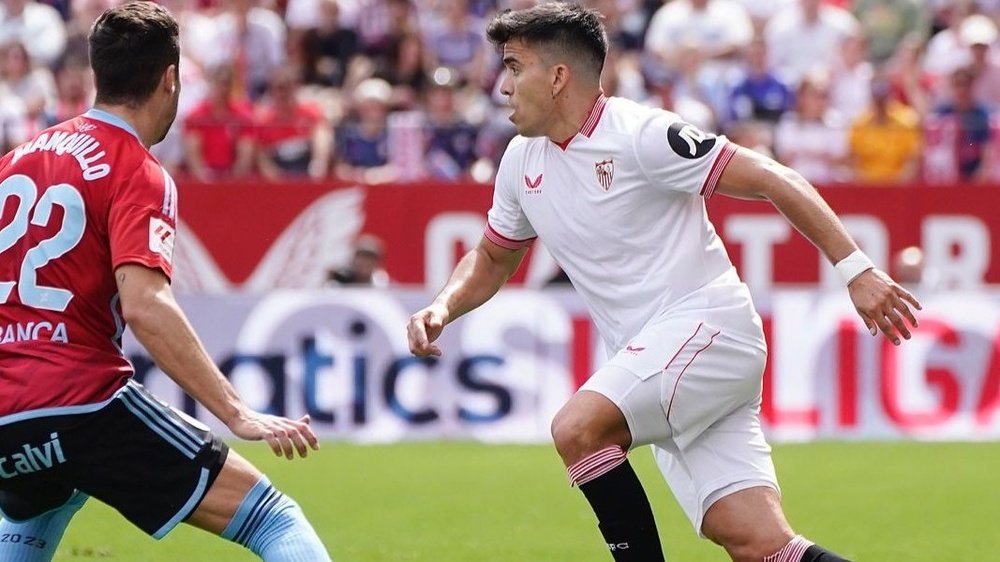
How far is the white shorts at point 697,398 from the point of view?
6.10 m

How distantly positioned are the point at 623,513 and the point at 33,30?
14166 millimetres

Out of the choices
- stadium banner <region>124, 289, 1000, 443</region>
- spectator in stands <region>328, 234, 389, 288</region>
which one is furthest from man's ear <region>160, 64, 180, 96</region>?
spectator in stands <region>328, 234, 389, 288</region>

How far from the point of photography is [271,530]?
5.49 m

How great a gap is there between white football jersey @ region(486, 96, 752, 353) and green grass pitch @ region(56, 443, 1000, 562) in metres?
2.60

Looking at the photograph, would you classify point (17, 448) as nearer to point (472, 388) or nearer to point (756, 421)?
point (756, 421)

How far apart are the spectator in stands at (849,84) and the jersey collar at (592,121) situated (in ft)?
38.7

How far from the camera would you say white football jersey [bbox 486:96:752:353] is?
20.2 ft

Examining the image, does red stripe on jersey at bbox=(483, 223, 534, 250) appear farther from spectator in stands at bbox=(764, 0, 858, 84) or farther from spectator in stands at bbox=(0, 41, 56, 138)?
spectator in stands at bbox=(764, 0, 858, 84)

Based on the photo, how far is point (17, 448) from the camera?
5.40 meters

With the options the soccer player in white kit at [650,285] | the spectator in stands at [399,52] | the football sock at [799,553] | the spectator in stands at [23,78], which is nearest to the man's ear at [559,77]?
the soccer player in white kit at [650,285]

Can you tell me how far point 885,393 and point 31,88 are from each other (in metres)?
8.92

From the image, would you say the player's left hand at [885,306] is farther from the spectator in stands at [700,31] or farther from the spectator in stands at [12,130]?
the spectator in stands at [700,31]

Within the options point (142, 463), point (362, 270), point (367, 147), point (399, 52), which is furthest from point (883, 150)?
point (142, 463)

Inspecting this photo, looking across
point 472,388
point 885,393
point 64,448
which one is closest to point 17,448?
point 64,448
